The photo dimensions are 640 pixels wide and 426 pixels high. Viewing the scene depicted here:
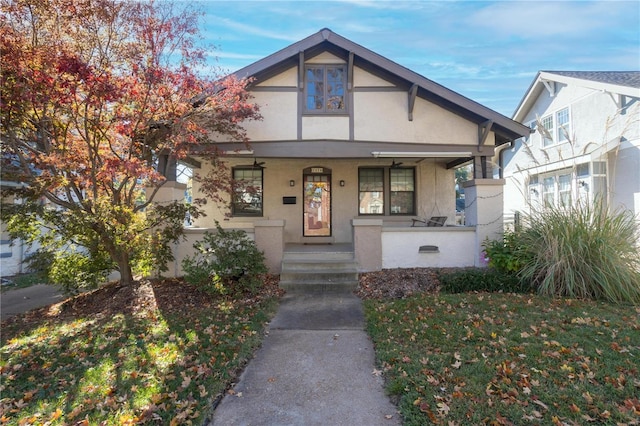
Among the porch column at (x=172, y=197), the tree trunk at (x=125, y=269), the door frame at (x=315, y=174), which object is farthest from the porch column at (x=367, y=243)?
the tree trunk at (x=125, y=269)

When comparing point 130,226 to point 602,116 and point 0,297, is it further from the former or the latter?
point 602,116

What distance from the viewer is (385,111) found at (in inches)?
345

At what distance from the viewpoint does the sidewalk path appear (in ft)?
21.6

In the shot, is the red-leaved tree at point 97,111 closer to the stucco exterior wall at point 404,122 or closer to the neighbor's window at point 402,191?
the stucco exterior wall at point 404,122

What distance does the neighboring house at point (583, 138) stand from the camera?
346 inches

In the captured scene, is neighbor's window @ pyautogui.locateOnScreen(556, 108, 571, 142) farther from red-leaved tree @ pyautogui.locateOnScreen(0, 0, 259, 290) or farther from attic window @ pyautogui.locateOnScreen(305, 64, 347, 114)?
red-leaved tree @ pyautogui.locateOnScreen(0, 0, 259, 290)

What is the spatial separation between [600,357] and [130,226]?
7176 millimetres

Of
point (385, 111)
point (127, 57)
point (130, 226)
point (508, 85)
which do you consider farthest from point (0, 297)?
point (508, 85)

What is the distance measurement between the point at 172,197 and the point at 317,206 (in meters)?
4.53

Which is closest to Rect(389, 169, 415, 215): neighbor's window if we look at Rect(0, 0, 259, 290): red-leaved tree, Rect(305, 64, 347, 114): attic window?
Rect(305, 64, 347, 114): attic window

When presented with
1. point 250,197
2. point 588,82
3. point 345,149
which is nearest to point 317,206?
point 250,197

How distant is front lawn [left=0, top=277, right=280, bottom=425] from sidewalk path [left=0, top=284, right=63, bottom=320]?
0.57m

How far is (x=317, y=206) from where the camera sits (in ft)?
35.9

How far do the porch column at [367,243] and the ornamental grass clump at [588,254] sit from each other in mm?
3093
